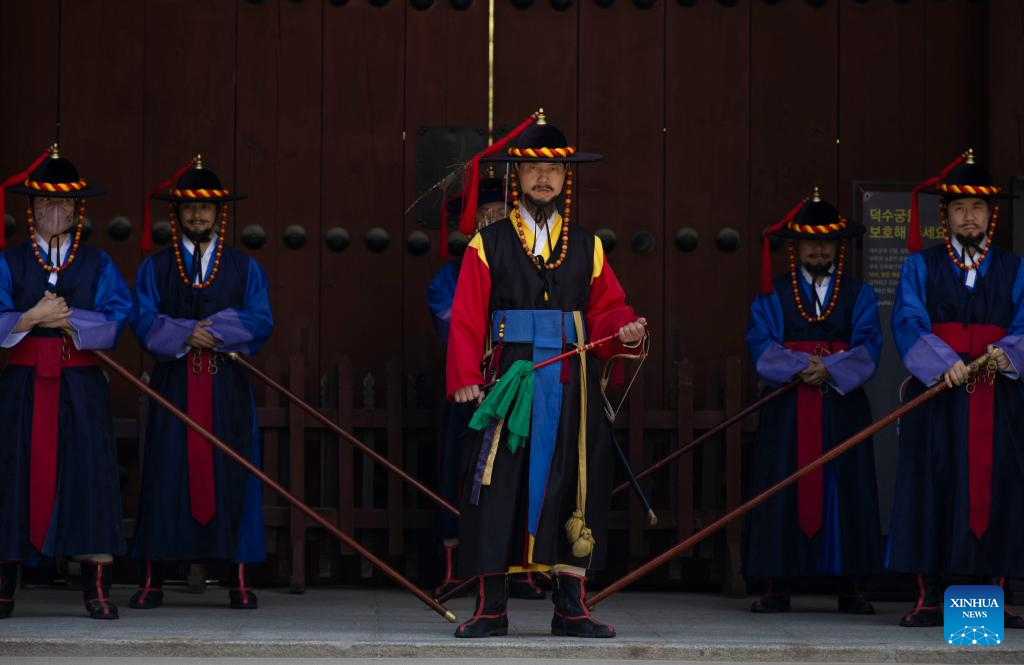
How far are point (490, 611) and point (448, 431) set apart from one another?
1.56 metres

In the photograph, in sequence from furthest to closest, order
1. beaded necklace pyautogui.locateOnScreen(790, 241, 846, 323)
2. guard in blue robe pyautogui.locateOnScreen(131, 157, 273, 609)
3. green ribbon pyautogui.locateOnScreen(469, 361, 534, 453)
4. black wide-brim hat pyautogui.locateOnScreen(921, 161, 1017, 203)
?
beaded necklace pyautogui.locateOnScreen(790, 241, 846, 323)
guard in blue robe pyautogui.locateOnScreen(131, 157, 273, 609)
black wide-brim hat pyautogui.locateOnScreen(921, 161, 1017, 203)
green ribbon pyautogui.locateOnScreen(469, 361, 534, 453)

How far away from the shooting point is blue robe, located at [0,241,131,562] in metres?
7.68

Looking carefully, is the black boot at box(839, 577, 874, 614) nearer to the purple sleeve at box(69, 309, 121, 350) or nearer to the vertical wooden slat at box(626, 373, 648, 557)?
the vertical wooden slat at box(626, 373, 648, 557)

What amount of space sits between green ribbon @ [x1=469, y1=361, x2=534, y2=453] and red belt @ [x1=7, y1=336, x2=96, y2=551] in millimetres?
1745

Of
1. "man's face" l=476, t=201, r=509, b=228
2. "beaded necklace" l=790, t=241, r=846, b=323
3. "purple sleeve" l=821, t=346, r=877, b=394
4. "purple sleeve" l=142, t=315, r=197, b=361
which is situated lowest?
"purple sleeve" l=821, t=346, r=877, b=394

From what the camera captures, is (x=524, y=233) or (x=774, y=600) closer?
(x=524, y=233)

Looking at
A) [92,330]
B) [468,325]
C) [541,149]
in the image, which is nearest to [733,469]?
[468,325]

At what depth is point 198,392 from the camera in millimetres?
8250

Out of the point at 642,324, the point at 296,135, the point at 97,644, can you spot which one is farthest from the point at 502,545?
the point at 296,135

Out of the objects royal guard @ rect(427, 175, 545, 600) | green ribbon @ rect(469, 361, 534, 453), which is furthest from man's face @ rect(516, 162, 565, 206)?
royal guard @ rect(427, 175, 545, 600)

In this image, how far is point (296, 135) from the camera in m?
8.98

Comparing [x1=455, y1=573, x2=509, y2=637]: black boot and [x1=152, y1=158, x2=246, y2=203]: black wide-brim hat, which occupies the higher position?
[x1=152, y1=158, x2=246, y2=203]: black wide-brim hat

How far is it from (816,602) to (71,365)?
3.38 meters

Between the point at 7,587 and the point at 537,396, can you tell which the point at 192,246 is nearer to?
the point at 7,587
